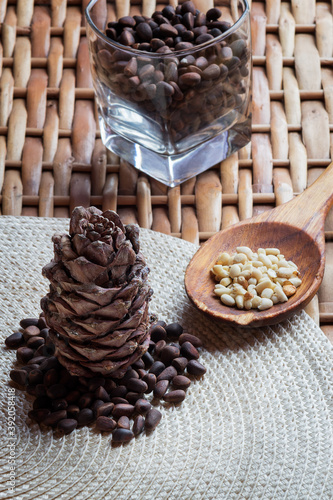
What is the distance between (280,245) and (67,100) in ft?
1.45

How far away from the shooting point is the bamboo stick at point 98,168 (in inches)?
35.4

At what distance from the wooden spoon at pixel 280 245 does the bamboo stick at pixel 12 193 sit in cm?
29

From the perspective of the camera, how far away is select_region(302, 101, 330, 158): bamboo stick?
92cm

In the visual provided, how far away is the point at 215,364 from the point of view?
652mm

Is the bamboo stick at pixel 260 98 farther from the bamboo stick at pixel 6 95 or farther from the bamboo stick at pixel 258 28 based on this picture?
the bamboo stick at pixel 6 95

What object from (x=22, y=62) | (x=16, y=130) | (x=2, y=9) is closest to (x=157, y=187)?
(x=16, y=130)

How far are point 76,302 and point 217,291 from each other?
0.66ft

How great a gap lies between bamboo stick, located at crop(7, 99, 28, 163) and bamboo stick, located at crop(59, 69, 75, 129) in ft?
0.19

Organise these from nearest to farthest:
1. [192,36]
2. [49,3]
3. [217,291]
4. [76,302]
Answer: [76,302] < [217,291] < [192,36] < [49,3]

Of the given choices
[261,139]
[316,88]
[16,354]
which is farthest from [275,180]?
[16,354]

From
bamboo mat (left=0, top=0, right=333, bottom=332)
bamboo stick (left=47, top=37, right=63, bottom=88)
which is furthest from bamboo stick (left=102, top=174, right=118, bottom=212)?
bamboo stick (left=47, top=37, right=63, bottom=88)

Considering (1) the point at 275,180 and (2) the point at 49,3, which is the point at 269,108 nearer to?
(1) the point at 275,180

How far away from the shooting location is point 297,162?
911 mm

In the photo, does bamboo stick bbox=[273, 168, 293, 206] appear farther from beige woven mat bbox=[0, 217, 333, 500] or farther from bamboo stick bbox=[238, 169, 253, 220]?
beige woven mat bbox=[0, 217, 333, 500]
